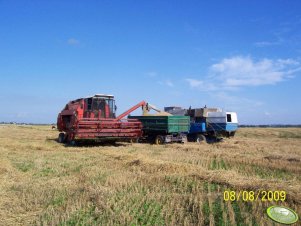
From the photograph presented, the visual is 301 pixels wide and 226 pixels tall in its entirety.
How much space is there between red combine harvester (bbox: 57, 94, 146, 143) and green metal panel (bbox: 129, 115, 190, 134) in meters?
1.35

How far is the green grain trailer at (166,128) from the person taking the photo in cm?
1895

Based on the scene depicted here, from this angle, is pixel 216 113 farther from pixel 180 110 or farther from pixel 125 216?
pixel 125 216

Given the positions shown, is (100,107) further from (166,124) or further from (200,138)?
(200,138)

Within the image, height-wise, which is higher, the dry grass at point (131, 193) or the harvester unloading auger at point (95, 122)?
the harvester unloading auger at point (95, 122)

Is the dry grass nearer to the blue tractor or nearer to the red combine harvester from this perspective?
the red combine harvester

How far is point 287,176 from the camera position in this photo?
9.12m

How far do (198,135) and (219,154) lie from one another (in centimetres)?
734

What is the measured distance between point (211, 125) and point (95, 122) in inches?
302

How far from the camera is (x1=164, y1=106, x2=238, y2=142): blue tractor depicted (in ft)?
68.0

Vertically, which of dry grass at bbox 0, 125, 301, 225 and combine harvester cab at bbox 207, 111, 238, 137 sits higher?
combine harvester cab at bbox 207, 111, 238, 137

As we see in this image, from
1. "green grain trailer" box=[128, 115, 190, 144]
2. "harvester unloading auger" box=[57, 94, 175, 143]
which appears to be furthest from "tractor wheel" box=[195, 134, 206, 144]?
"harvester unloading auger" box=[57, 94, 175, 143]
